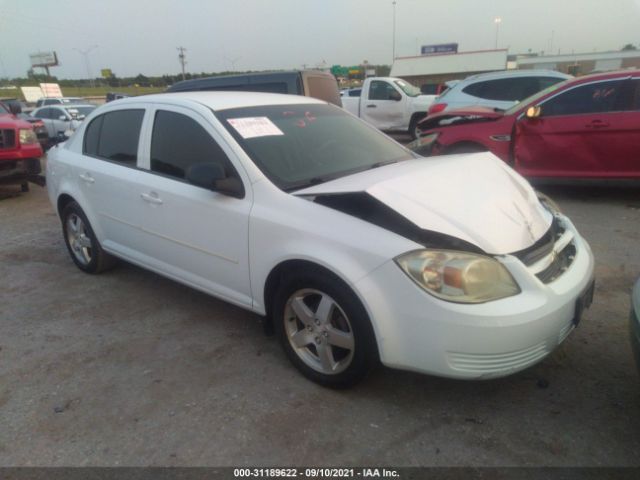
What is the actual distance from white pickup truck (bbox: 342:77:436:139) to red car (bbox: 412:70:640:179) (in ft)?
20.8

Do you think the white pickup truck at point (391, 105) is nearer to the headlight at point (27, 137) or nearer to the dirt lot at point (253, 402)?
the headlight at point (27, 137)

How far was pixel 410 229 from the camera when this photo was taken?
2.35 metres

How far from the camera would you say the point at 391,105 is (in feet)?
43.1

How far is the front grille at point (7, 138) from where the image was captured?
7840 millimetres

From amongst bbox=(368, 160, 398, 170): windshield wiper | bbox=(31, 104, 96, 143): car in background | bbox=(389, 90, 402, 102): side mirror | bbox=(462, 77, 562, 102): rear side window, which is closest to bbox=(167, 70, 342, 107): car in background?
bbox=(368, 160, 398, 170): windshield wiper

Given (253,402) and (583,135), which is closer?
(253,402)

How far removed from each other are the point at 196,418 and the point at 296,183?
1418mm

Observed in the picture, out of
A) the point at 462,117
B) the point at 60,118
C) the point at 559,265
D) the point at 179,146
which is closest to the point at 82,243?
the point at 179,146

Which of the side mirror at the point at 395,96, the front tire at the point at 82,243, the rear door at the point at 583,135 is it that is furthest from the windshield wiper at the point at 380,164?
the side mirror at the point at 395,96

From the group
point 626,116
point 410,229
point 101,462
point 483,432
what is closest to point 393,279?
point 410,229

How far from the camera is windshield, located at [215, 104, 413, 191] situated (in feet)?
9.80

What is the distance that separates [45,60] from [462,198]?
83.6 m

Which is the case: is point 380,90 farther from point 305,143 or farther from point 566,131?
point 305,143

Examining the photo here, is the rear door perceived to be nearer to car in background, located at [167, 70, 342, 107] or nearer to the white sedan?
car in background, located at [167, 70, 342, 107]
